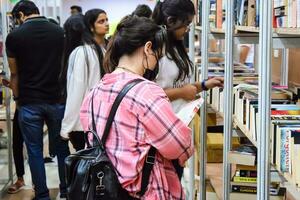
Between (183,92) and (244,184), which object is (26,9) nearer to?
(183,92)

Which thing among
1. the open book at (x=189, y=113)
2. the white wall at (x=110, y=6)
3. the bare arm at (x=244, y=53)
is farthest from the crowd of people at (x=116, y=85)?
the white wall at (x=110, y=6)

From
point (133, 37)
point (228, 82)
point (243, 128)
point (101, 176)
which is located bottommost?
point (101, 176)

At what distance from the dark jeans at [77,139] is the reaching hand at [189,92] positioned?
4.07 feet

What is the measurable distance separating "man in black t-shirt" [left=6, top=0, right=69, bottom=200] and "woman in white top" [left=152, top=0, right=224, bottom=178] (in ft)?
4.94

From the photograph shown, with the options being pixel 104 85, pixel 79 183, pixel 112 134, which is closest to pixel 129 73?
pixel 104 85

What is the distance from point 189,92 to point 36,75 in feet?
5.67

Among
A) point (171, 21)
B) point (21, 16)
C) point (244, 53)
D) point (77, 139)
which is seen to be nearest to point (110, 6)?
point (244, 53)

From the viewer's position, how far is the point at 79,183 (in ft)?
6.82

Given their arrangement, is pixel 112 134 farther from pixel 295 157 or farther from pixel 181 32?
pixel 181 32

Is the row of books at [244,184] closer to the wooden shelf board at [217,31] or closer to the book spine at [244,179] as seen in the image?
the book spine at [244,179]

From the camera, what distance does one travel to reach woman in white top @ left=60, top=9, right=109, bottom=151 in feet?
11.7

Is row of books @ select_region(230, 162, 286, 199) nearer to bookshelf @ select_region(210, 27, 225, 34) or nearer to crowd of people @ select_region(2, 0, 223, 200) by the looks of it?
crowd of people @ select_region(2, 0, 223, 200)

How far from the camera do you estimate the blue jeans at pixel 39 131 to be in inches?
160

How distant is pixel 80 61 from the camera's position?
3.54 metres
